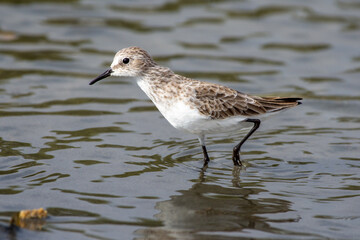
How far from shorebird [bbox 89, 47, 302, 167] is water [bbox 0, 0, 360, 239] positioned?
734 millimetres

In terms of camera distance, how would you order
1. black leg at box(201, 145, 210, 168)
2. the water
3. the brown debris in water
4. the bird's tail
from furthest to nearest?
black leg at box(201, 145, 210, 168) → the bird's tail → the water → the brown debris in water

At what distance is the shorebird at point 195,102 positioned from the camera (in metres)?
9.34

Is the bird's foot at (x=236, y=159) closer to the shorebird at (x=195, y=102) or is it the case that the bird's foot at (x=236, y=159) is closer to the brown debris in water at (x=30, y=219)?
the shorebird at (x=195, y=102)

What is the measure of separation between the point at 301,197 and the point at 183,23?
9.65 metres

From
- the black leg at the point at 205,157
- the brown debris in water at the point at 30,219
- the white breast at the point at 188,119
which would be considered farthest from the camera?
the black leg at the point at 205,157

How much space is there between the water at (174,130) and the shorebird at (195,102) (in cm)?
73

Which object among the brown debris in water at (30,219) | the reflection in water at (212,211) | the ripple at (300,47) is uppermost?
the ripple at (300,47)

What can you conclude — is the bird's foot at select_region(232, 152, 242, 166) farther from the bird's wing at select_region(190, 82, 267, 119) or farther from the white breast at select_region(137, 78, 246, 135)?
the bird's wing at select_region(190, 82, 267, 119)

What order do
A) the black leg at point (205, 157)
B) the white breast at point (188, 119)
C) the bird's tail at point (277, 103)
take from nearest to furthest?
the white breast at point (188, 119) < the bird's tail at point (277, 103) < the black leg at point (205, 157)

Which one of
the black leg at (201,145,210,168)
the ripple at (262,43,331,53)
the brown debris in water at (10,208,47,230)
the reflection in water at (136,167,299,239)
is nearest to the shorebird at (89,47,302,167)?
the black leg at (201,145,210,168)

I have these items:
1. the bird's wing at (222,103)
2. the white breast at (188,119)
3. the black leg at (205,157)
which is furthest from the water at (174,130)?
the bird's wing at (222,103)

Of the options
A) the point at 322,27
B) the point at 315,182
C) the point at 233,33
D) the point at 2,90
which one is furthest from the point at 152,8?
the point at 315,182

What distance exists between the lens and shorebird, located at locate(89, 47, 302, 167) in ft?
30.7

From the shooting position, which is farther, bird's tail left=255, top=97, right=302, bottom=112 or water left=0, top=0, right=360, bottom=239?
bird's tail left=255, top=97, right=302, bottom=112
